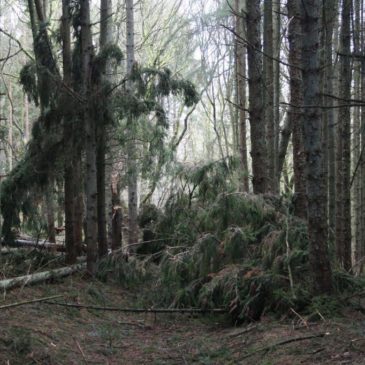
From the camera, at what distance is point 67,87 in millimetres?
7719

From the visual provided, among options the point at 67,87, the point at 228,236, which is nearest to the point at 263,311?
the point at 228,236

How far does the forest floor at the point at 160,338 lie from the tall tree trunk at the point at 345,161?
3.14m

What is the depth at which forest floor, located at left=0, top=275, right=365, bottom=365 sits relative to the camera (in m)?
4.09

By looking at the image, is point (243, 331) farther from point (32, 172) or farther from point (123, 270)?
point (32, 172)

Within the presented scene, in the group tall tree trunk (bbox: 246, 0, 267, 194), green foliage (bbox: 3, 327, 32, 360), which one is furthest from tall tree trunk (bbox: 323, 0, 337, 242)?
green foliage (bbox: 3, 327, 32, 360)

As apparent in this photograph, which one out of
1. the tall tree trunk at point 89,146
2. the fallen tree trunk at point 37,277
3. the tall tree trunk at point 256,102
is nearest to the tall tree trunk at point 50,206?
the tall tree trunk at point 89,146

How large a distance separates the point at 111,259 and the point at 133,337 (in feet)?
7.35

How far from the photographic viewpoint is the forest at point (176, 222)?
4.75 meters

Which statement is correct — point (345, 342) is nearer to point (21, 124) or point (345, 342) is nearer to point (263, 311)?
point (263, 311)

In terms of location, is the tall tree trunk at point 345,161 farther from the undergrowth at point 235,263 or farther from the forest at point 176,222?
the undergrowth at point 235,263

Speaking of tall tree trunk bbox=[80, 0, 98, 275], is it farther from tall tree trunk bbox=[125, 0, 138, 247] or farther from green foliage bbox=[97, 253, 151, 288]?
tall tree trunk bbox=[125, 0, 138, 247]

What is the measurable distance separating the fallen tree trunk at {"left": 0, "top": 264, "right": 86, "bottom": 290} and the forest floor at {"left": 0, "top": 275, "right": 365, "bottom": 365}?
12cm

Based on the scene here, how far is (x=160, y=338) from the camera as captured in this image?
565cm

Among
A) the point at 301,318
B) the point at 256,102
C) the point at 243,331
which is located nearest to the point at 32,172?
the point at 256,102
